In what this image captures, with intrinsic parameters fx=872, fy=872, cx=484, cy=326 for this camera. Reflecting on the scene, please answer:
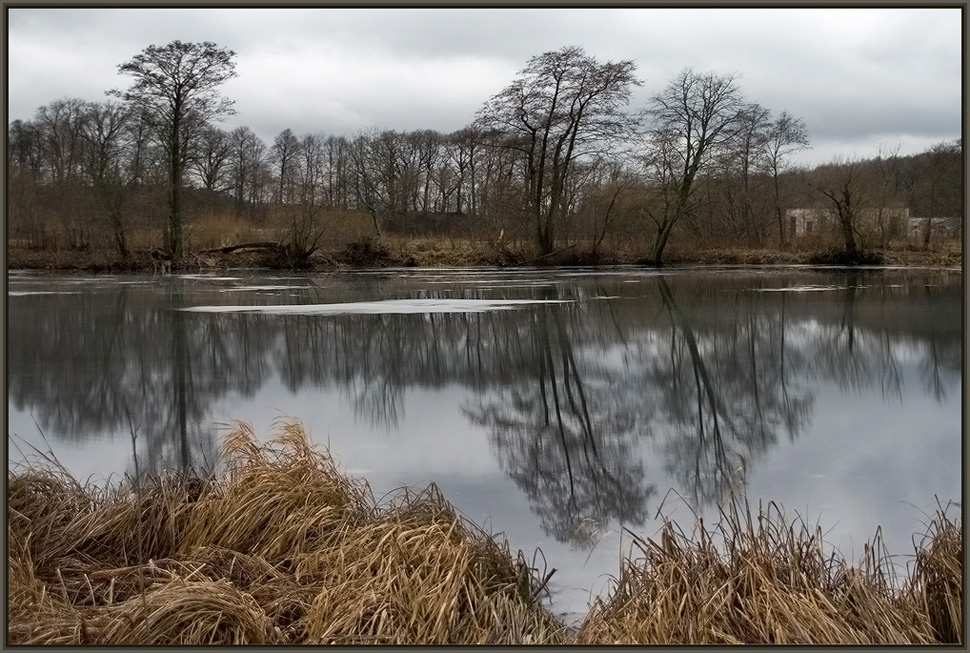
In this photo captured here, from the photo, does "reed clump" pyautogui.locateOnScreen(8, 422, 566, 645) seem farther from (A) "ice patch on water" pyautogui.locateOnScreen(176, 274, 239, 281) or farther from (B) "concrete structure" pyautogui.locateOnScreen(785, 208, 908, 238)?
(B) "concrete structure" pyautogui.locateOnScreen(785, 208, 908, 238)

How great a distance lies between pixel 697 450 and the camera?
648 cm

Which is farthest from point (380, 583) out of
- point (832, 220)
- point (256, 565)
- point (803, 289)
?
point (832, 220)

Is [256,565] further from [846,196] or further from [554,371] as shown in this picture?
[846,196]

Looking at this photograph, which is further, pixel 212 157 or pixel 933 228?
pixel 212 157

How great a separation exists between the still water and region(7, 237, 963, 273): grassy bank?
9.01 m

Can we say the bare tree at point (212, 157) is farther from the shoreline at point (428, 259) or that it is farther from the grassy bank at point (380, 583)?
the grassy bank at point (380, 583)

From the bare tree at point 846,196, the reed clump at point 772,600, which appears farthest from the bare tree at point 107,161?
the reed clump at point 772,600

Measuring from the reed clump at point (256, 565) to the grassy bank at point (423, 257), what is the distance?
22.4 m

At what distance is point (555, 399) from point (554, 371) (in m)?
1.37

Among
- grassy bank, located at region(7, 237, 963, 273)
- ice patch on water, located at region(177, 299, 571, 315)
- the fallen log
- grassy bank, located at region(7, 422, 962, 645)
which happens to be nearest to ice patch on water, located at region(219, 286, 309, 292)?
ice patch on water, located at region(177, 299, 571, 315)

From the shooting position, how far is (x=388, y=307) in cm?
1534

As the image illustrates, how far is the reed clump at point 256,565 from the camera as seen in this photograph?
11.3ft

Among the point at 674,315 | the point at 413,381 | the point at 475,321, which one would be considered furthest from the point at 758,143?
the point at 413,381

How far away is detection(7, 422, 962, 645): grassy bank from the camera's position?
338 cm
